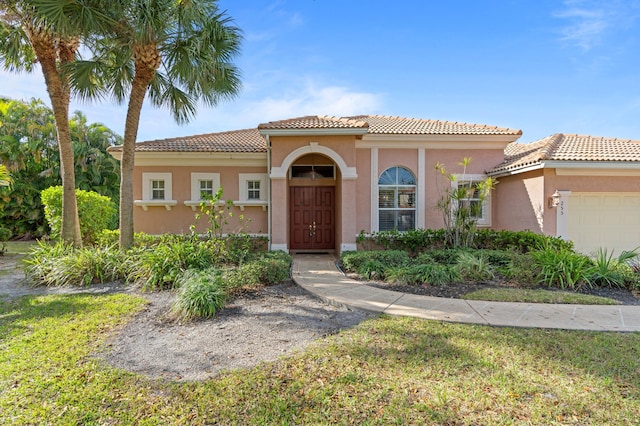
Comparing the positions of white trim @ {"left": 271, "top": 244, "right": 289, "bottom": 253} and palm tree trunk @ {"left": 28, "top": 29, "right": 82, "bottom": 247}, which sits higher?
palm tree trunk @ {"left": 28, "top": 29, "right": 82, "bottom": 247}

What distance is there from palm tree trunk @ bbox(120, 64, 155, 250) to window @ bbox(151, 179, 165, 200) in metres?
4.27

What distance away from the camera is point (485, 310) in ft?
19.1

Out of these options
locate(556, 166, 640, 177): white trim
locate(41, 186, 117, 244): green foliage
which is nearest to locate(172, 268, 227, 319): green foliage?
locate(41, 186, 117, 244): green foliage

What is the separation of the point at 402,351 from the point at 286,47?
1072 cm

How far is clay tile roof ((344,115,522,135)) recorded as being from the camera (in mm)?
12461

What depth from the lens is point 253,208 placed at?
43.2 ft

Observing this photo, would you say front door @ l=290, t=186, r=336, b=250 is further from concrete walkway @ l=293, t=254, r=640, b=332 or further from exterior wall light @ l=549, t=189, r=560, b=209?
exterior wall light @ l=549, t=189, r=560, b=209

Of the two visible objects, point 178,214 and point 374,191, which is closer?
point 374,191

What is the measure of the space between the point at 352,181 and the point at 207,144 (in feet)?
22.4

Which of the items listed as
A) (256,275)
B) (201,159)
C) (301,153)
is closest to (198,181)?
(201,159)

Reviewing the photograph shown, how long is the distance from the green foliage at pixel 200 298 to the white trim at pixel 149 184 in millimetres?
8087

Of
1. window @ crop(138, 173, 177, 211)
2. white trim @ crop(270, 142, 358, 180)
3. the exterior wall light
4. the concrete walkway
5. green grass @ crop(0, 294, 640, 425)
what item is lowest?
green grass @ crop(0, 294, 640, 425)

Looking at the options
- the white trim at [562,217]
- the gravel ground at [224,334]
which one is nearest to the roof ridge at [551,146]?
the white trim at [562,217]

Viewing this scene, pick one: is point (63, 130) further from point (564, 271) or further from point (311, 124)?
point (564, 271)
